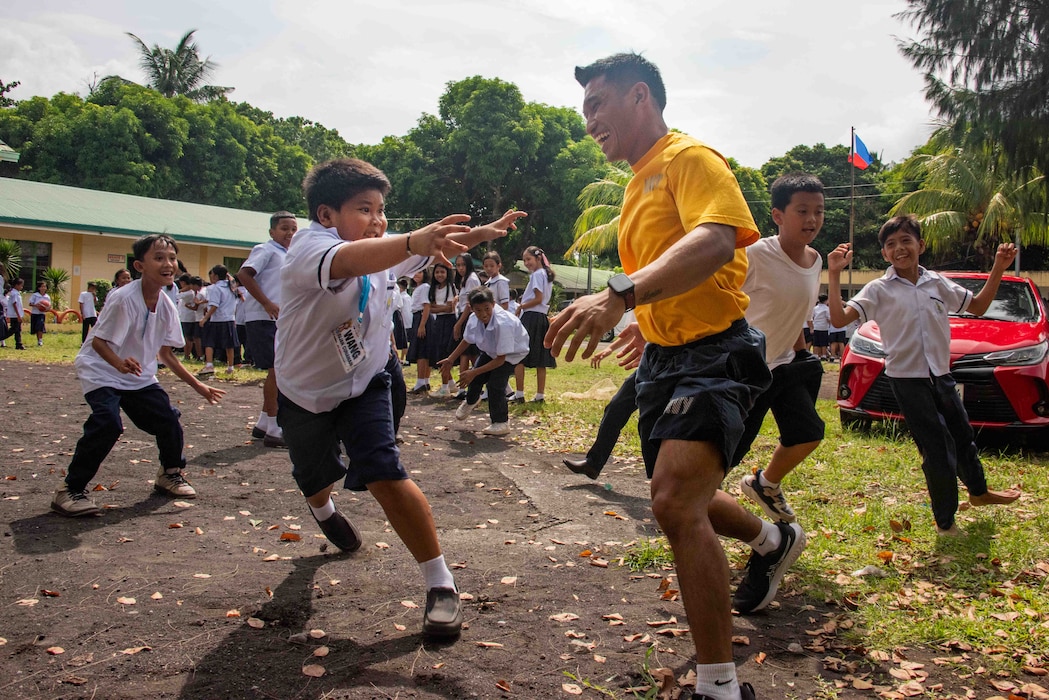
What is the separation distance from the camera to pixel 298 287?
3449mm

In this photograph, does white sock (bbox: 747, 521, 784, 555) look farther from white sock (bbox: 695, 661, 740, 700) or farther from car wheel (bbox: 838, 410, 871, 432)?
car wheel (bbox: 838, 410, 871, 432)

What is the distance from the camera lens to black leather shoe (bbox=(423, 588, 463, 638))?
3.19 meters

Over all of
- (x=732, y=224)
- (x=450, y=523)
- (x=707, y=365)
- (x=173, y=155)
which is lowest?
(x=450, y=523)

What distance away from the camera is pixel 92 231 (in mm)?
24844

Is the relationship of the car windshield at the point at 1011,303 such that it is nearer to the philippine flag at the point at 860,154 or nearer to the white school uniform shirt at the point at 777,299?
the white school uniform shirt at the point at 777,299

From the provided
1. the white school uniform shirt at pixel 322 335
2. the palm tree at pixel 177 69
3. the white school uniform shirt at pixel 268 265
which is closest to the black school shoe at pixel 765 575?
the white school uniform shirt at pixel 322 335

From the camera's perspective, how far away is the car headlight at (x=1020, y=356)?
7258 millimetres

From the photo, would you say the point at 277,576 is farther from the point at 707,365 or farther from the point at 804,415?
the point at 804,415

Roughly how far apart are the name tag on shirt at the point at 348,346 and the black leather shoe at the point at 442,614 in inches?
40.1

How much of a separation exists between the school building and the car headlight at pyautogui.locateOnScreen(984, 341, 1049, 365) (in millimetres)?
20997

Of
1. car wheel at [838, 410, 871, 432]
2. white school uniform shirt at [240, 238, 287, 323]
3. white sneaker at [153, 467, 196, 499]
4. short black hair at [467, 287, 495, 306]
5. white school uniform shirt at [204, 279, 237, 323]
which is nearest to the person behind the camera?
white sneaker at [153, 467, 196, 499]

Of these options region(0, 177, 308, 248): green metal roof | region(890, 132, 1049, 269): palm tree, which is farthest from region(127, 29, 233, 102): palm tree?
region(890, 132, 1049, 269): palm tree

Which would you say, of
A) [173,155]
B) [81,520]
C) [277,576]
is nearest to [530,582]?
[277,576]

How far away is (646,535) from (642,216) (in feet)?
8.55
